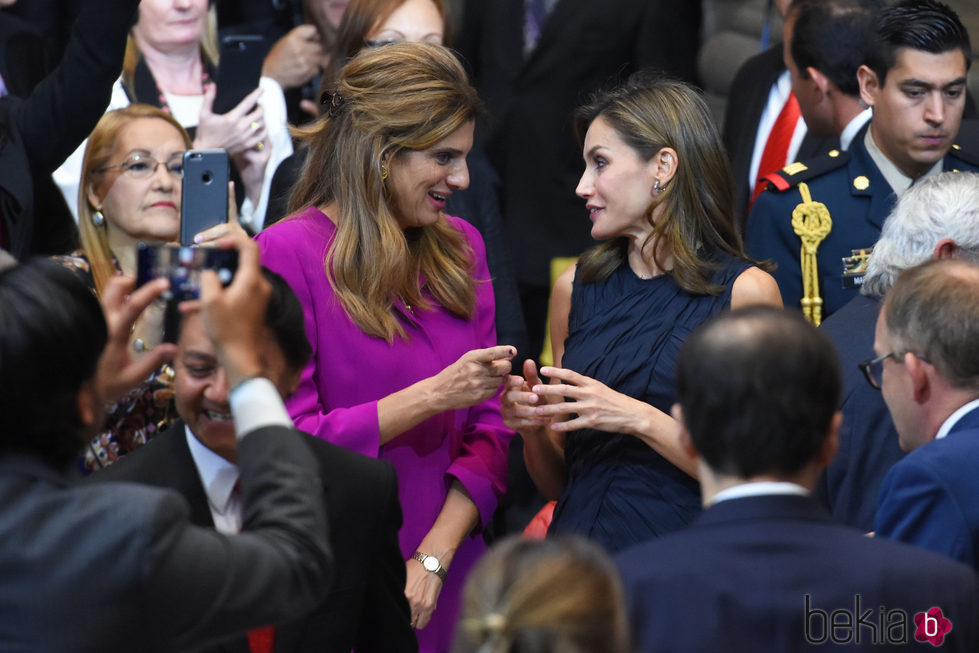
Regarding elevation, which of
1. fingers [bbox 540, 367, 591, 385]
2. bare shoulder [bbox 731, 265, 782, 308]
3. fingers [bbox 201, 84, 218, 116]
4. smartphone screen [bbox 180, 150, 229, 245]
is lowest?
fingers [bbox 540, 367, 591, 385]

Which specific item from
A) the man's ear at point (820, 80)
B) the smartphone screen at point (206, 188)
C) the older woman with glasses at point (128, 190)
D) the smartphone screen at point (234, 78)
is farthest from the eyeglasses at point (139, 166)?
the man's ear at point (820, 80)

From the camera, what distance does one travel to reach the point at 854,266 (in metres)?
3.62

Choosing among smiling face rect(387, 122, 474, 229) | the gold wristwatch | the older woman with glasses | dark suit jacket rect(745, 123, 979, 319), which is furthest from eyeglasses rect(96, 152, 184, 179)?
dark suit jacket rect(745, 123, 979, 319)

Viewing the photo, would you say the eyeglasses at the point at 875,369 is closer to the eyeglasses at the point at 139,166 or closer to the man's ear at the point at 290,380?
the man's ear at the point at 290,380

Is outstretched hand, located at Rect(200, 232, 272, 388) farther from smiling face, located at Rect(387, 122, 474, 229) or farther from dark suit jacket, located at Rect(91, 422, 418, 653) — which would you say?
smiling face, located at Rect(387, 122, 474, 229)

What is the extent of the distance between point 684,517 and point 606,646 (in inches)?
52.2

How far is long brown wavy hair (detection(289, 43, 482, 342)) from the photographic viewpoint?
2807 mm

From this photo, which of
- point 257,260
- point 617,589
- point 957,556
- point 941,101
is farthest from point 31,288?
point 941,101

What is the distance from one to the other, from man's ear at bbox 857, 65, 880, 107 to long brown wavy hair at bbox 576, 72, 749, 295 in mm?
1059

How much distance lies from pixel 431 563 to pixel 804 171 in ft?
5.74

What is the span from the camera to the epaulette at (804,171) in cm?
374

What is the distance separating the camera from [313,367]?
109 inches

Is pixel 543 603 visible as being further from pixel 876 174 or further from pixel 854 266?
pixel 876 174

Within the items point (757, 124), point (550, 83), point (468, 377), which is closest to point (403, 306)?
point (468, 377)
